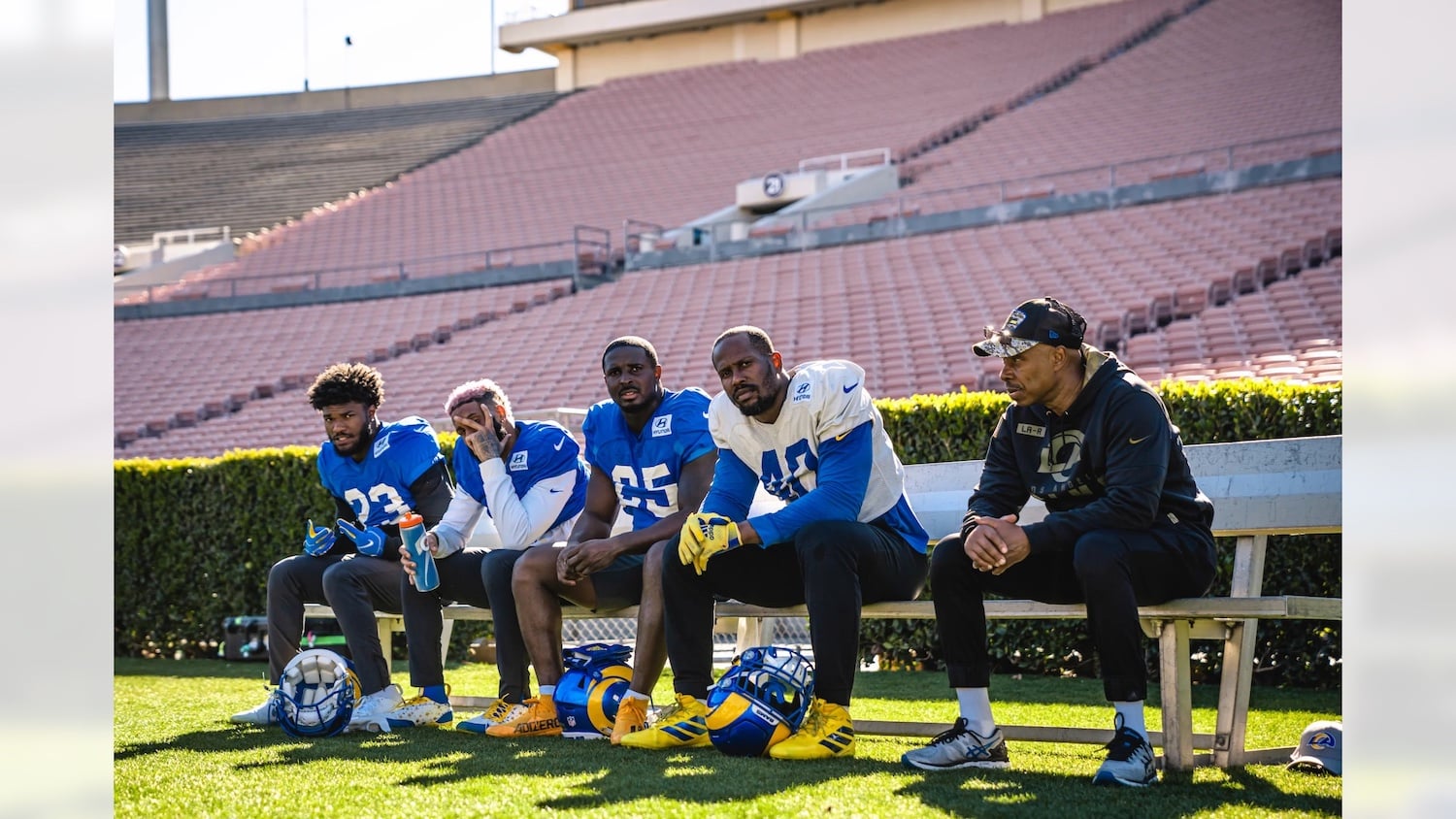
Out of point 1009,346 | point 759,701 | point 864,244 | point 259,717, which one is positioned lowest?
point 259,717

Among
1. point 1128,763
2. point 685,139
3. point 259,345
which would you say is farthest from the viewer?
point 685,139

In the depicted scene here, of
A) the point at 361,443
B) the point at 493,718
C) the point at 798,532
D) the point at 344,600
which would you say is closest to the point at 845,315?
the point at 361,443

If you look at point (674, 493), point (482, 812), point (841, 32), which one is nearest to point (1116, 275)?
point (674, 493)

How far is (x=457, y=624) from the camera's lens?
28.8ft

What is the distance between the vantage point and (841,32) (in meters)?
29.8

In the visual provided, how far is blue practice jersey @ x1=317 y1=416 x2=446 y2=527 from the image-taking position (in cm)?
555

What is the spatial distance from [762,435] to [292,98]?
31714 mm

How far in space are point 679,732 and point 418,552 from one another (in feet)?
4.60

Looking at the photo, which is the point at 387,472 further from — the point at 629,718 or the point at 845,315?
the point at 845,315

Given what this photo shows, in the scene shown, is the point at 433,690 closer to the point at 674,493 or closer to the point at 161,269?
the point at 674,493

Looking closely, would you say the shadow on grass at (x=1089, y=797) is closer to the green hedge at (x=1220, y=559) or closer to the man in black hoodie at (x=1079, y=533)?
the man in black hoodie at (x=1079, y=533)

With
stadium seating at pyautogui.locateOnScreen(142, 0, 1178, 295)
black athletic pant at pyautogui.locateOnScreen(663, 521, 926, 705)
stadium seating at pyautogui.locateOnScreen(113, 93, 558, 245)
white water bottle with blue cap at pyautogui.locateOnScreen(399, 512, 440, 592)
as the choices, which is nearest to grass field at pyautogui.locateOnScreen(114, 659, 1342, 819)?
black athletic pant at pyautogui.locateOnScreen(663, 521, 926, 705)

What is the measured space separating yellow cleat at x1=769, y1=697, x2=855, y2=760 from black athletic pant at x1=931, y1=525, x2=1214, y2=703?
1.11 feet

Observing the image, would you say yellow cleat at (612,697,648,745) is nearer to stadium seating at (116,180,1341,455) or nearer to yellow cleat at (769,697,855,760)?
yellow cleat at (769,697,855,760)
